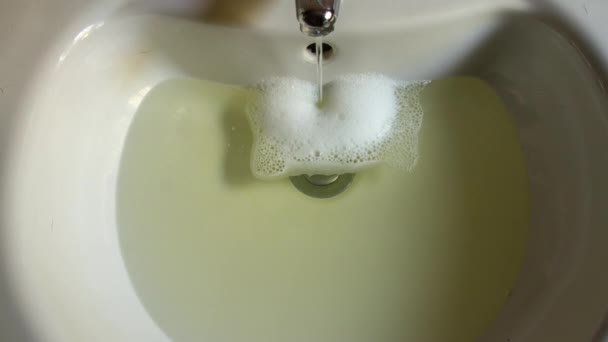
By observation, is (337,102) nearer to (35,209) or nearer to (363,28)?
(363,28)

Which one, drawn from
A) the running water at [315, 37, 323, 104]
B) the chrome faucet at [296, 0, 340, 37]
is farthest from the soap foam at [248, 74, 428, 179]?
the chrome faucet at [296, 0, 340, 37]

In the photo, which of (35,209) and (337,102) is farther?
(337,102)

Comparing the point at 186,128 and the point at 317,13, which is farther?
the point at 186,128

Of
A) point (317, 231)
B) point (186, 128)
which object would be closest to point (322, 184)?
point (317, 231)

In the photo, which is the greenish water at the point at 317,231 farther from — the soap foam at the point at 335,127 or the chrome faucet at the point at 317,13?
the chrome faucet at the point at 317,13

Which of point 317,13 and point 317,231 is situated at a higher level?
point 317,13

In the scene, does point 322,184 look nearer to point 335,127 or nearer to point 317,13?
point 335,127

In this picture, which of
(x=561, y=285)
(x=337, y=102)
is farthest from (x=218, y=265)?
(x=561, y=285)
